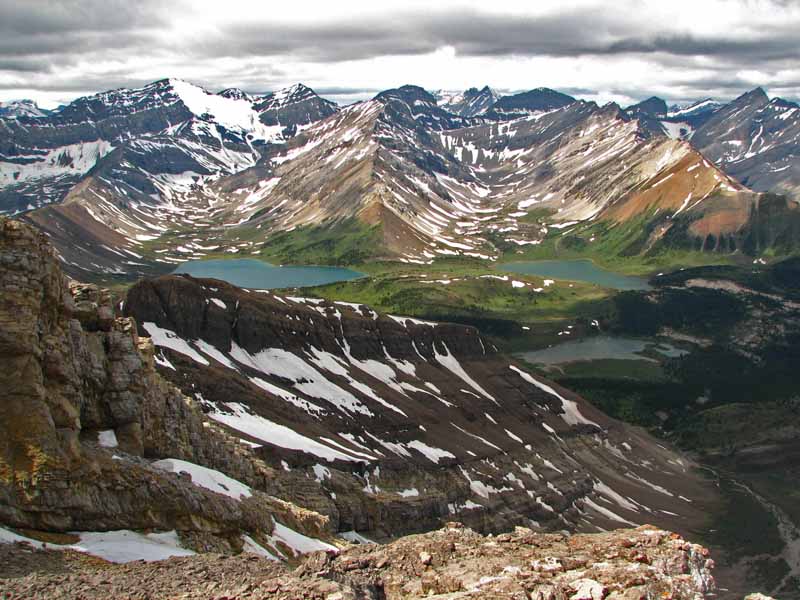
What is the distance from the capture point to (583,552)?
2958 cm

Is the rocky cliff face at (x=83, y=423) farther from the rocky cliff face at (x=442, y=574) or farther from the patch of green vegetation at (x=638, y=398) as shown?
the patch of green vegetation at (x=638, y=398)

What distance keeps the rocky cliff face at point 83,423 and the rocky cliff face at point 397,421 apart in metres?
27.2

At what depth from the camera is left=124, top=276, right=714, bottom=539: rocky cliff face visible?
271ft

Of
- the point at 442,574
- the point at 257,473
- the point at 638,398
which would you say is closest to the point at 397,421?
the point at 257,473

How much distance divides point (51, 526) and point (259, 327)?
83071 millimetres

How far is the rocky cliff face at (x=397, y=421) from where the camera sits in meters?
82.8

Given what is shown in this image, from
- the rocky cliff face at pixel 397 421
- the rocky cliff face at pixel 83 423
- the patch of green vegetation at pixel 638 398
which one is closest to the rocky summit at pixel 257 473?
the rocky cliff face at pixel 83 423

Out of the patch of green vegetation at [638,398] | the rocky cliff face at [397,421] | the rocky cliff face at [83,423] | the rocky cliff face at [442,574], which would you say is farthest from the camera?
the patch of green vegetation at [638,398]

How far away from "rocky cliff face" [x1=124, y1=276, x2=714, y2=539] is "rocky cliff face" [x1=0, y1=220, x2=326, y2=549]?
27.2m

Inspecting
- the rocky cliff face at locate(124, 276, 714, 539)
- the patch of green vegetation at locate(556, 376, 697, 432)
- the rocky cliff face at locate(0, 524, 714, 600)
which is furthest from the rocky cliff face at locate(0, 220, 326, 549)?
the patch of green vegetation at locate(556, 376, 697, 432)

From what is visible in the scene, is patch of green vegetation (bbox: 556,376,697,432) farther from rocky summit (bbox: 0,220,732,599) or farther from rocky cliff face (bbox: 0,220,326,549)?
rocky cliff face (bbox: 0,220,326,549)

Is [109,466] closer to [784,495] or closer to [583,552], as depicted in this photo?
[583,552]

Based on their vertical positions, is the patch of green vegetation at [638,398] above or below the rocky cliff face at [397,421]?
below

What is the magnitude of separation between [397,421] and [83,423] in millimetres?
66808
